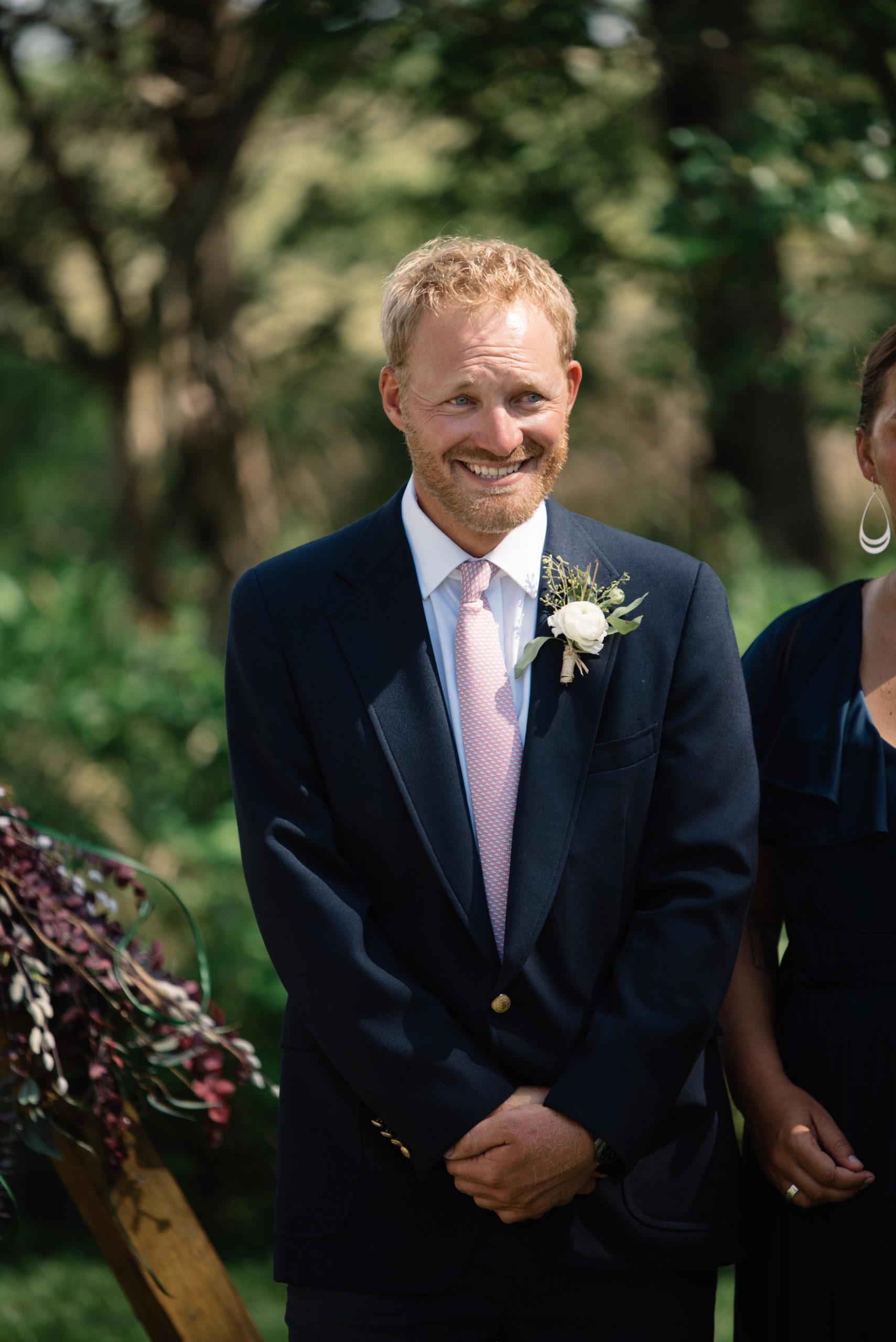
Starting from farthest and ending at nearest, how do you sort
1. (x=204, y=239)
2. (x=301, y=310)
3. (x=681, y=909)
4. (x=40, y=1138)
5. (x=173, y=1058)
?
(x=301, y=310) < (x=204, y=239) < (x=173, y=1058) < (x=40, y=1138) < (x=681, y=909)

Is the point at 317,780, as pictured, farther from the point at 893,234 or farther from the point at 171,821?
the point at 893,234

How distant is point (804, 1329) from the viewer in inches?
90.0

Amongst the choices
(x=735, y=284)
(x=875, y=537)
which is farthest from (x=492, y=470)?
(x=735, y=284)

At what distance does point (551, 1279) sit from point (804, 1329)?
19.6 inches

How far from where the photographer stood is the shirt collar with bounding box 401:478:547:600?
2.29 m

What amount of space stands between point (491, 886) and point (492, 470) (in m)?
0.67

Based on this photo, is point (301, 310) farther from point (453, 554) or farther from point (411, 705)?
Answer: point (411, 705)

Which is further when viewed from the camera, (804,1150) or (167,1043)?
(167,1043)

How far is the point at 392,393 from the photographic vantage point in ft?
7.57

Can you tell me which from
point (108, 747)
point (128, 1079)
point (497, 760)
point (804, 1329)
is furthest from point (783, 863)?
point (108, 747)

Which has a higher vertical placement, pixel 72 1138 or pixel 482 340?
pixel 482 340

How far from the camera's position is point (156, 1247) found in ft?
8.59

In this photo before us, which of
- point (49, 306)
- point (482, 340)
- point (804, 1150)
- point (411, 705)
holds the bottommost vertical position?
point (49, 306)

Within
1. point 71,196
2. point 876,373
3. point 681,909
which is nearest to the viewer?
point 681,909
